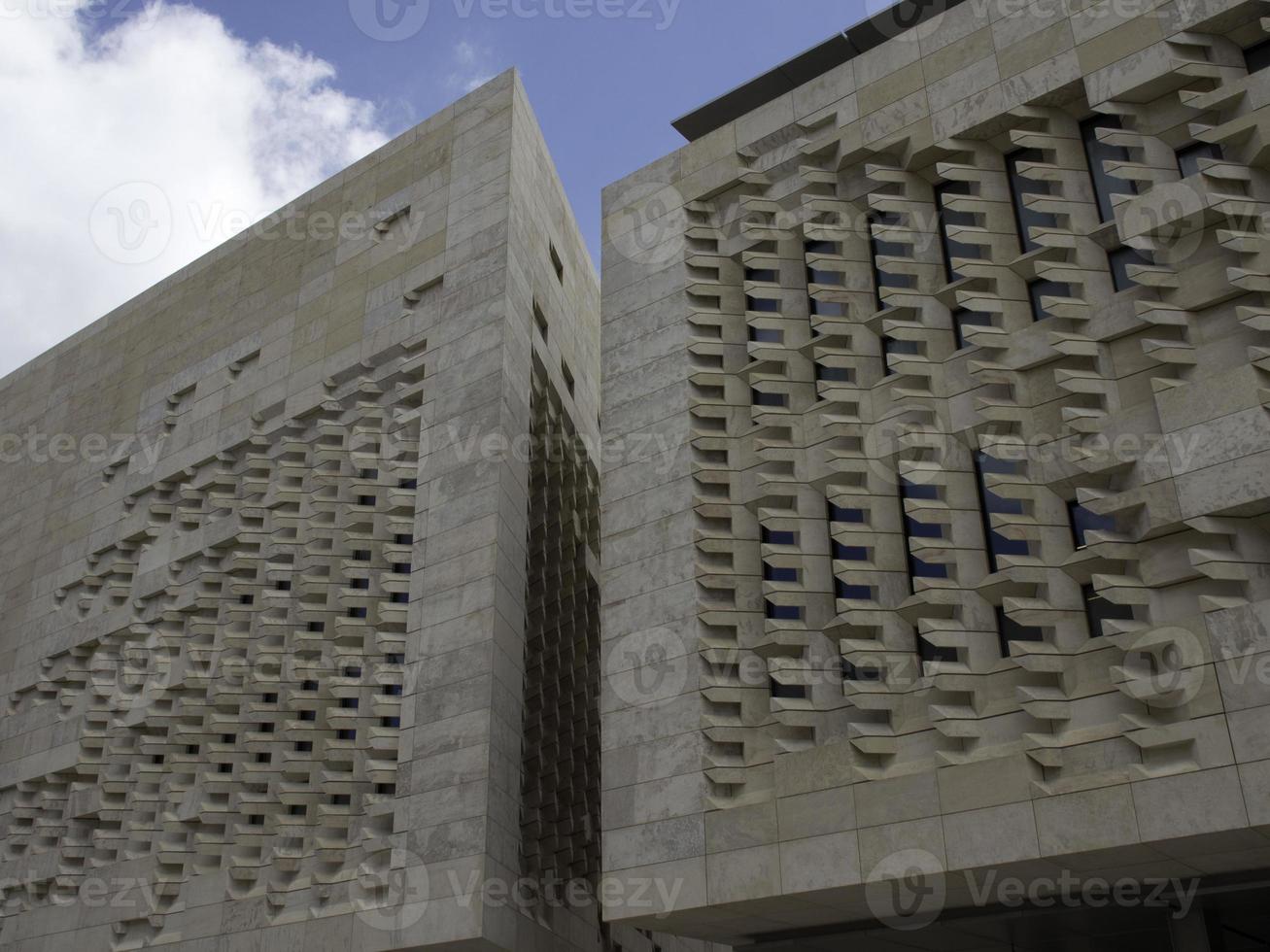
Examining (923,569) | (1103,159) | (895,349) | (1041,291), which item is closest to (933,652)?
(923,569)

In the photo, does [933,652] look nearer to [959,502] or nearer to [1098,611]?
[959,502]

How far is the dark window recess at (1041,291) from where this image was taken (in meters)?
20.2

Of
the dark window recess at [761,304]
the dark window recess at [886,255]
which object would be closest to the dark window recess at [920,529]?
the dark window recess at [886,255]

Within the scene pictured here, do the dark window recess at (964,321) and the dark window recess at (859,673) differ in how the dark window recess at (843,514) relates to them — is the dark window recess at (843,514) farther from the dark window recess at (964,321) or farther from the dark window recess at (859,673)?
the dark window recess at (964,321)

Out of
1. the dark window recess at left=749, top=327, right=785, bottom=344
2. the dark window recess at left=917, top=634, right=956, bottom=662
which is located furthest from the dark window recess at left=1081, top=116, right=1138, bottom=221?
the dark window recess at left=917, top=634, right=956, bottom=662

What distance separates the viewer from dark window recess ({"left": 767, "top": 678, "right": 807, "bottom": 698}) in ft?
66.6

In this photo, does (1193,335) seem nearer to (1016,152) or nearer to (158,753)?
(1016,152)

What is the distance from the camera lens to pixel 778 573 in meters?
21.6

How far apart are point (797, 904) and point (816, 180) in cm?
1256

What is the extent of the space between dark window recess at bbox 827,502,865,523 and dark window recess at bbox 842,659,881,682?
8.15 feet

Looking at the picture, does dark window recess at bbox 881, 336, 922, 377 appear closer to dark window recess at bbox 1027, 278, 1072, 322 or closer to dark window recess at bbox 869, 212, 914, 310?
dark window recess at bbox 869, 212, 914, 310

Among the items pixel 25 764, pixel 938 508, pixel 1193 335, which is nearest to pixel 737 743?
A: pixel 938 508

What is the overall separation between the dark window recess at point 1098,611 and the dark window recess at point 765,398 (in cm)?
684

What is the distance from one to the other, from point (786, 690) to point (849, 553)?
243 centimetres
